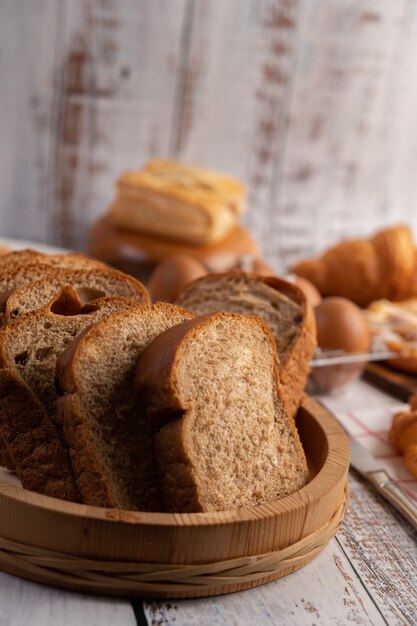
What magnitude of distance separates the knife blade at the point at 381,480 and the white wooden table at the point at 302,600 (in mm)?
69

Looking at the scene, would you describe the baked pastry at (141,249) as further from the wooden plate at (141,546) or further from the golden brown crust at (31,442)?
the wooden plate at (141,546)

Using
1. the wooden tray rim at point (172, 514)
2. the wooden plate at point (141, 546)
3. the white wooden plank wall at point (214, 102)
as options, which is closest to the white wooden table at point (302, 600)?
the wooden plate at point (141, 546)

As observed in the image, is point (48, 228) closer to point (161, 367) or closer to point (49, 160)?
point (49, 160)

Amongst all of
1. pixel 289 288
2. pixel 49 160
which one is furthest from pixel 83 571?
pixel 49 160

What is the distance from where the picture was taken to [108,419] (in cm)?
147

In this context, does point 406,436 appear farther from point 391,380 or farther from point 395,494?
point 391,380

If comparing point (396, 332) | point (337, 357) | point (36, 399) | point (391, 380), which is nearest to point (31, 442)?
point (36, 399)

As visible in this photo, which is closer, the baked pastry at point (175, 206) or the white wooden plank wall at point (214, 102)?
the baked pastry at point (175, 206)

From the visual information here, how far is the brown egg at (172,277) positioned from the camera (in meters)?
2.56

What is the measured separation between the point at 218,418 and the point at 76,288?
1.71 ft

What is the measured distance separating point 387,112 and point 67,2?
201cm

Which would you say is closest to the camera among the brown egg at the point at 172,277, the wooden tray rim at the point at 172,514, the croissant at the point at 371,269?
the wooden tray rim at the point at 172,514

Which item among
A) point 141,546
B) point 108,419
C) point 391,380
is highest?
point 108,419

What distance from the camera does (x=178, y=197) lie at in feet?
11.2
